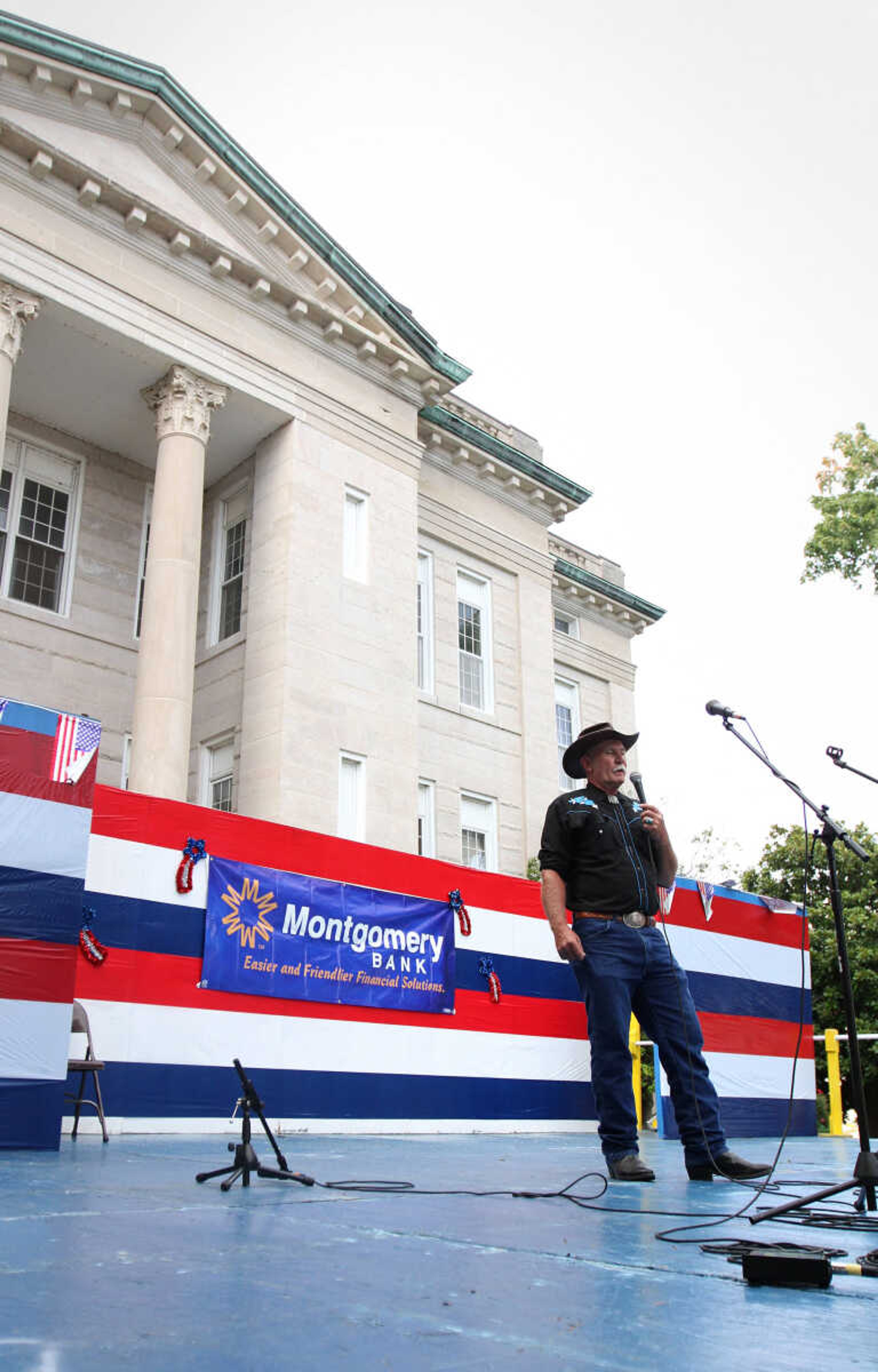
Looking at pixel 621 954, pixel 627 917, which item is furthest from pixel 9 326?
pixel 621 954

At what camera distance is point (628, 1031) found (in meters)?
5.50

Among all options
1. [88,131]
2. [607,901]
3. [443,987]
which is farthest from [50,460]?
[607,901]

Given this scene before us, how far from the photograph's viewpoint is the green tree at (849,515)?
21984 millimetres

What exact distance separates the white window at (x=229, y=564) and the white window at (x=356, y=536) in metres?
1.77

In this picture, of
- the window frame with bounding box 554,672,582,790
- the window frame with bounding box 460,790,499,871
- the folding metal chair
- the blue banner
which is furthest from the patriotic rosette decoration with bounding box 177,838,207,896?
the window frame with bounding box 554,672,582,790

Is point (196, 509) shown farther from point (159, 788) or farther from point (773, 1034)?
point (773, 1034)

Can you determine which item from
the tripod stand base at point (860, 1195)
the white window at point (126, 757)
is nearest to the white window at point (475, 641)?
the white window at point (126, 757)

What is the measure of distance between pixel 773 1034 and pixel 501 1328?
11719 mm

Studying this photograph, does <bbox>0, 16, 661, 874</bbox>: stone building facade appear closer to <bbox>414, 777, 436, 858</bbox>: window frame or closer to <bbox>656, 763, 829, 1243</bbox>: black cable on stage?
<bbox>414, 777, 436, 858</bbox>: window frame

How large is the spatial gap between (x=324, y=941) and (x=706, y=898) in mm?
4475

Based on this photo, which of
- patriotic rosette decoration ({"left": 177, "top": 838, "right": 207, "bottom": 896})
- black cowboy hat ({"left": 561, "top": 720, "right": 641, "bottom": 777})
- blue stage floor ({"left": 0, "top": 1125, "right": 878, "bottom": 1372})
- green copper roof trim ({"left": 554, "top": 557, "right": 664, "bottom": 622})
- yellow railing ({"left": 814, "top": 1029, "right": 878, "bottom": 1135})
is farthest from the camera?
green copper roof trim ({"left": 554, "top": 557, "right": 664, "bottom": 622})

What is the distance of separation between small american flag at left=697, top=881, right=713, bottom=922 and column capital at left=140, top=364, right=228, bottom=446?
34.8 ft

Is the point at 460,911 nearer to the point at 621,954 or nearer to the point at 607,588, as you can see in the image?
the point at 621,954

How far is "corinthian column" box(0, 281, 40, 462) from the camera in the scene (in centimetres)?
1555
